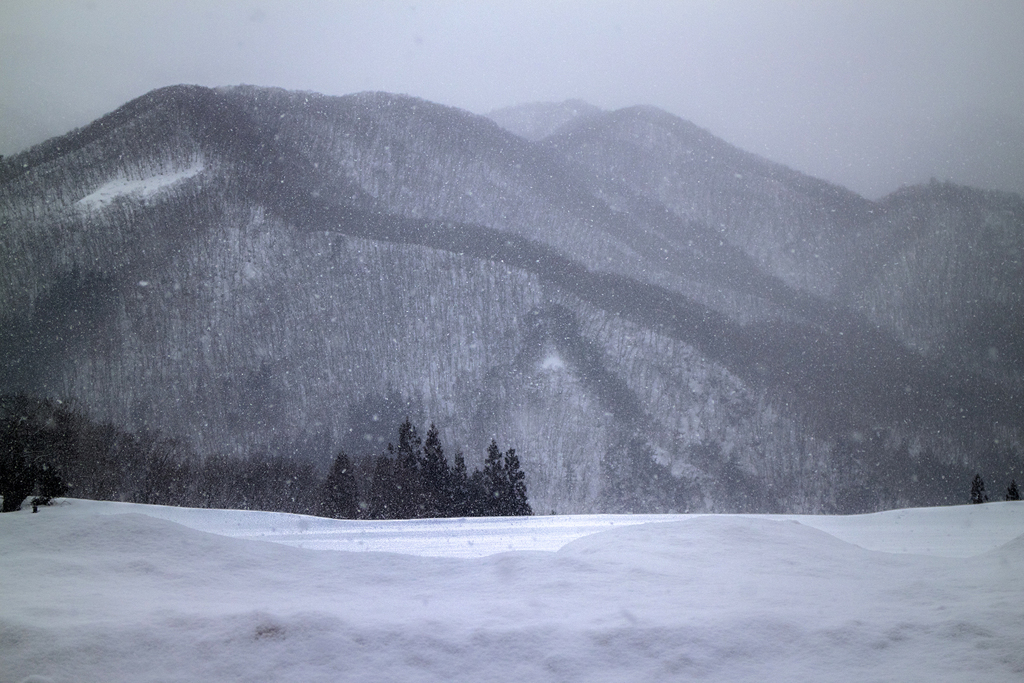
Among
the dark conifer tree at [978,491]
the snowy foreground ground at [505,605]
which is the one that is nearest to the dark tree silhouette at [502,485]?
the snowy foreground ground at [505,605]

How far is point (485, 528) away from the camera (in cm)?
318

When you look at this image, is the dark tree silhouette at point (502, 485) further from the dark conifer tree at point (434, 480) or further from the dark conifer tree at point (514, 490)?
the dark conifer tree at point (434, 480)

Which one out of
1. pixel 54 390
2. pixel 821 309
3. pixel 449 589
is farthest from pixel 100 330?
pixel 821 309

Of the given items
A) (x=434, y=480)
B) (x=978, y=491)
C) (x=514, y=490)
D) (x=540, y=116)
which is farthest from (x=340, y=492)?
(x=978, y=491)

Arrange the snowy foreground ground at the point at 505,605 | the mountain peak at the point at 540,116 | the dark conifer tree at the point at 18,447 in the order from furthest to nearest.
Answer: the mountain peak at the point at 540,116
the dark conifer tree at the point at 18,447
the snowy foreground ground at the point at 505,605

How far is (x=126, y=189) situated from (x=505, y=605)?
3827 millimetres

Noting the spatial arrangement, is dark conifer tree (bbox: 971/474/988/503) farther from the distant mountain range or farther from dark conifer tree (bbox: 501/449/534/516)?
dark conifer tree (bbox: 501/449/534/516)

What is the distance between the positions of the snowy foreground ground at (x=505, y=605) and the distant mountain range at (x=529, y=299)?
1.99 meters

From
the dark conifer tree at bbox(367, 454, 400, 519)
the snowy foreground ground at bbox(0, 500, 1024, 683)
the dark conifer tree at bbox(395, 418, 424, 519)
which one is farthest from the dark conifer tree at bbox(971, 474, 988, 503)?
the dark conifer tree at bbox(367, 454, 400, 519)

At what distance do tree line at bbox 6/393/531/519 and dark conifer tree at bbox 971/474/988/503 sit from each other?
2985 mm

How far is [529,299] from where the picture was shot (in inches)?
230

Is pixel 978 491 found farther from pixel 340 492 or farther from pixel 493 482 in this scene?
pixel 340 492

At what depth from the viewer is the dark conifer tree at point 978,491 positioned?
447 cm

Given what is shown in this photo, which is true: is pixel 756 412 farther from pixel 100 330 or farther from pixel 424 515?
pixel 100 330
